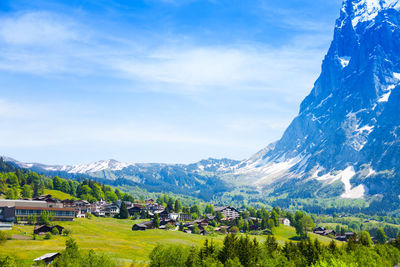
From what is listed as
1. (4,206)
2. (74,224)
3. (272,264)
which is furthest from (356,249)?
Result: (4,206)

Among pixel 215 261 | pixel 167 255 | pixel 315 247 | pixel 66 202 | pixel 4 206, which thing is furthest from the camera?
pixel 66 202

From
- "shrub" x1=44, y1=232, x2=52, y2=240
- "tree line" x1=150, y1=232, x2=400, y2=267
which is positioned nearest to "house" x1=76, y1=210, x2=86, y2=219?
"shrub" x1=44, y1=232, x2=52, y2=240

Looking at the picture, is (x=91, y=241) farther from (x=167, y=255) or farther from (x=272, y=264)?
(x=272, y=264)

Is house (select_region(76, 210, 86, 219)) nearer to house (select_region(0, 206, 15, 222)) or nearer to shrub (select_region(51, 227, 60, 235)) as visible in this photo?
house (select_region(0, 206, 15, 222))

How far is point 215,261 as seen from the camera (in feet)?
266

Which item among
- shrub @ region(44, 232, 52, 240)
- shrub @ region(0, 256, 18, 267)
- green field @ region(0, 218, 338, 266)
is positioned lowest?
green field @ region(0, 218, 338, 266)

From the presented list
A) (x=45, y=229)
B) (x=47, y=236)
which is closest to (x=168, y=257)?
(x=47, y=236)

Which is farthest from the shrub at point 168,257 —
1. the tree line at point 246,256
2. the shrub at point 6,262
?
the shrub at point 6,262

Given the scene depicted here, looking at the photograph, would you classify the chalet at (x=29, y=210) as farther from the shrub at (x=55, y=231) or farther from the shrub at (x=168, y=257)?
the shrub at (x=168, y=257)

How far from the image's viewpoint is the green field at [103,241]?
102m

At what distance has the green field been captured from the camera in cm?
10231

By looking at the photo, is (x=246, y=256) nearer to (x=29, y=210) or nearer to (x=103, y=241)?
(x=103, y=241)

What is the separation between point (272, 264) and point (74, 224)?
92844 mm

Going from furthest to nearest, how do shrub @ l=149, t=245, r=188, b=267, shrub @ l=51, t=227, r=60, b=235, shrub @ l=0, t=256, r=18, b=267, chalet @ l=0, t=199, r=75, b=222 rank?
chalet @ l=0, t=199, r=75, b=222 < shrub @ l=51, t=227, r=60, b=235 < shrub @ l=149, t=245, r=188, b=267 < shrub @ l=0, t=256, r=18, b=267
